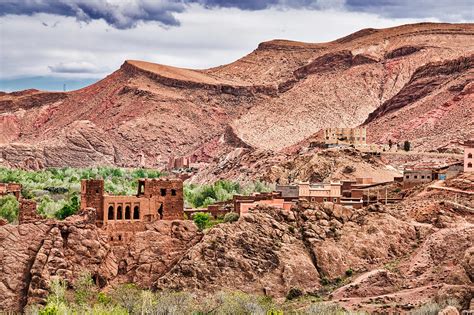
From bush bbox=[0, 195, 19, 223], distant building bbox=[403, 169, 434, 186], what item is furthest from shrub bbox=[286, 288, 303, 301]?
bush bbox=[0, 195, 19, 223]

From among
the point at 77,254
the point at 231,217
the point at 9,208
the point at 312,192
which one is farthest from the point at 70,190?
the point at 77,254

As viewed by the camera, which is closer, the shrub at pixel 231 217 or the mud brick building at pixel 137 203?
the mud brick building at pixel 137 203

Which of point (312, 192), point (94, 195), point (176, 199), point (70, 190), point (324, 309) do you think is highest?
point (94, 195)

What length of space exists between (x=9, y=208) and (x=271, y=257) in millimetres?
34676

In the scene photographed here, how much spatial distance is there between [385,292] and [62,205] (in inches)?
1612

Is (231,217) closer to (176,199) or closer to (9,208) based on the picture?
(176,199)

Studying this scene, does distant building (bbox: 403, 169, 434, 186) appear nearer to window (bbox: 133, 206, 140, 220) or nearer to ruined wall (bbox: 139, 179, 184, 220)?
ruined wall (bbox: 139, 179, 184, 220)

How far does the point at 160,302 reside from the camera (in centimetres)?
5197

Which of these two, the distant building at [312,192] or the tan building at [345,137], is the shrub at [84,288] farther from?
the tan building at [345,137]

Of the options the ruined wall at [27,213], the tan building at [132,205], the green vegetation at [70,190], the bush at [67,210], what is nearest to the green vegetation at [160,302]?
the tan building at [132,205]

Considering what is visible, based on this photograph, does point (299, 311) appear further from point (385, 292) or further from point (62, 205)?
point (62, 205)

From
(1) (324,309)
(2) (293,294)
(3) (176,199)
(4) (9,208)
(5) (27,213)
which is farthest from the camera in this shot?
(4) (9,208)

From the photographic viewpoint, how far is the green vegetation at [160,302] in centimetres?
5091

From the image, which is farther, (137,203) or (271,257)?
(137,203)
